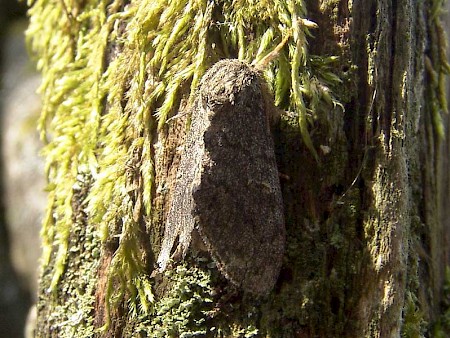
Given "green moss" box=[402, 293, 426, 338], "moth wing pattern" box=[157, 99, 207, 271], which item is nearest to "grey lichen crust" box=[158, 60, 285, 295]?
"moth wing pattern" box=[157, 99, 207, 271]

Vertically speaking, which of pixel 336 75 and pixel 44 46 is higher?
pixel 44 46

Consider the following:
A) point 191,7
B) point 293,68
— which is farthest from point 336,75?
point 191,7

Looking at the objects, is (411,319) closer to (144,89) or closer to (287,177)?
(287,177)

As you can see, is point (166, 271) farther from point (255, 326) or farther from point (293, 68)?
point (293, 68)

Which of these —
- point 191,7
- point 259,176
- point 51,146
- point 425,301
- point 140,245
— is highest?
point 191,7

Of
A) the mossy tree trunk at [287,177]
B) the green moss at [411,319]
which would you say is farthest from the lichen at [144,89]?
the green moss at [411,319]

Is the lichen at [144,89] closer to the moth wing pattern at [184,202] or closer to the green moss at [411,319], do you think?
the moth wing pattern at [184,202]
